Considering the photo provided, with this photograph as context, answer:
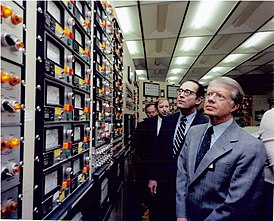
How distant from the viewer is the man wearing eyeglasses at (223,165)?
39.4 inches

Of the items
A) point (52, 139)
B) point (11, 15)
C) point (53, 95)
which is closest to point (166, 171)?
point (52, 139)

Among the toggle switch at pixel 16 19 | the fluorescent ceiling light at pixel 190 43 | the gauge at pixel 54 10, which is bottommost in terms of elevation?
the toggle switch at pixel 16 19

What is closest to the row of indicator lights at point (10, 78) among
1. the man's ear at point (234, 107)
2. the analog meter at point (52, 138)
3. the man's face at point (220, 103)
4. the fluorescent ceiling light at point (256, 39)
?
the analog meter at point (52, 138)

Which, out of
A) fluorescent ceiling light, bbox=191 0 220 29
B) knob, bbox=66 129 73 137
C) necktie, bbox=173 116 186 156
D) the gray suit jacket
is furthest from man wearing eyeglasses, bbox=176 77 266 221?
knob, bbox=66 129 73 137

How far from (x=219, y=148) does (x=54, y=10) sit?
1154mm

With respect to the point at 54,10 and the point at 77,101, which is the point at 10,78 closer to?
the point at 54,10

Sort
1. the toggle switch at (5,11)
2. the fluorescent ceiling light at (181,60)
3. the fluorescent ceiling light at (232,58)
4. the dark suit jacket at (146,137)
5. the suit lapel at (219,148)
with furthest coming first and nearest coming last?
the dark suit jacket at (146,137) < the fluorescent ceiling light at (181,60) < the fluorescent ceiling light at (232,58) < the suit lapel at (219,148) < the toggle switch at (5,11)

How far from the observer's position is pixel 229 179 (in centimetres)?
103

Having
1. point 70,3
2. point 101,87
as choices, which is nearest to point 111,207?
point 101,87

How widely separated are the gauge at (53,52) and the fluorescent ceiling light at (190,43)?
3.48 ft

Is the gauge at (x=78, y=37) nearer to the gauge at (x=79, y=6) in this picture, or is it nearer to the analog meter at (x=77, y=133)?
the gauge at (x=79, y=6)

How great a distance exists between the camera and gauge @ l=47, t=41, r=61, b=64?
3.38 ft

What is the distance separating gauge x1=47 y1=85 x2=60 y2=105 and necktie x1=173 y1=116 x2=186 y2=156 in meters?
0.95

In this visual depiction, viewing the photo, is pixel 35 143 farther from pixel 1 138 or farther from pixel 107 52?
pixel 107 52
